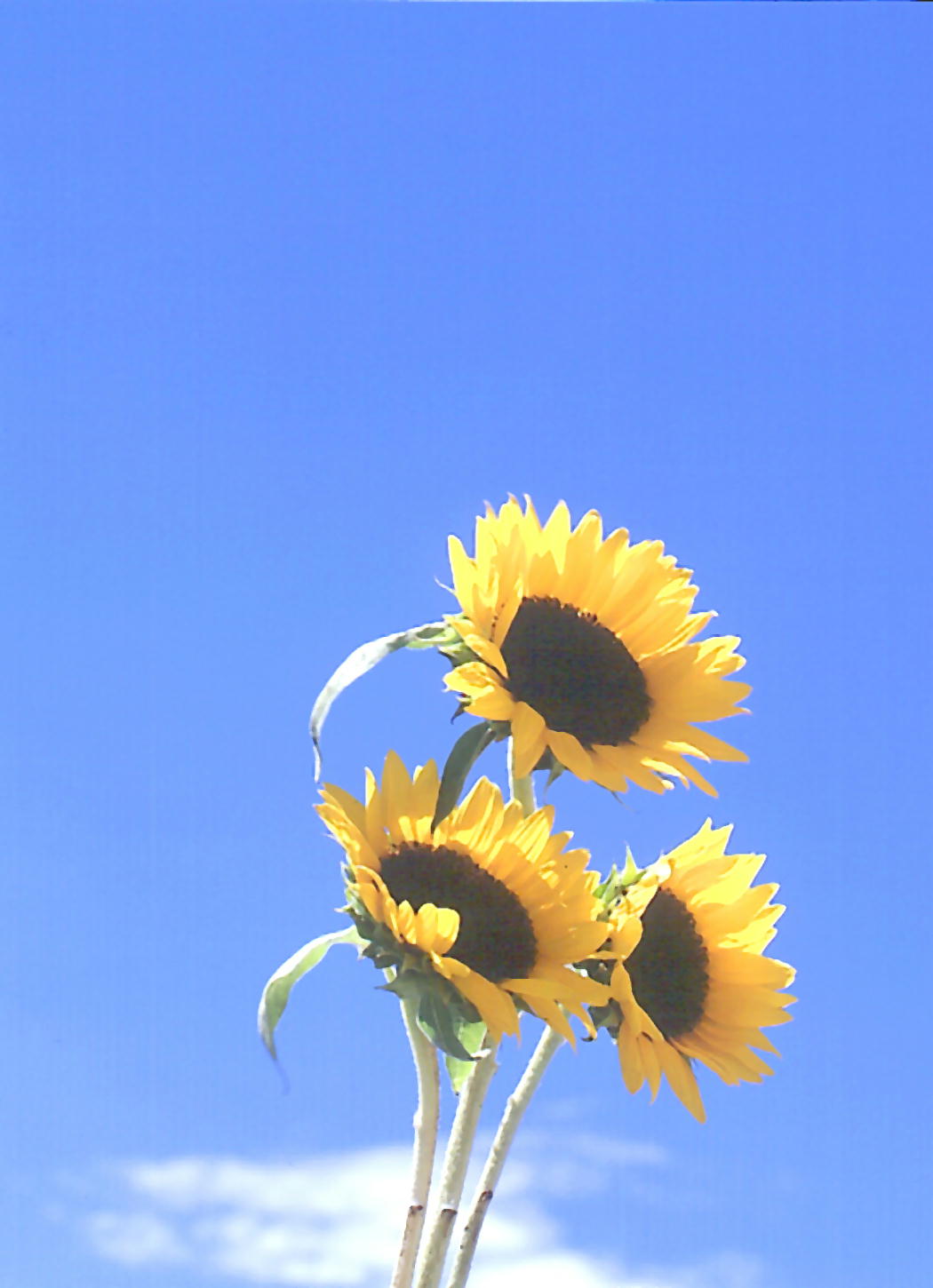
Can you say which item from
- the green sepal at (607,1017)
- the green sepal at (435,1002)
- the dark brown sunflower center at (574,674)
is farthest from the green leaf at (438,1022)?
the dark brown sunflower center at (574,674)

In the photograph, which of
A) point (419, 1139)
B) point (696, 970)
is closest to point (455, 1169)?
point (419, 1139)

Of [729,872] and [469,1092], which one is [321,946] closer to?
[469,1092]

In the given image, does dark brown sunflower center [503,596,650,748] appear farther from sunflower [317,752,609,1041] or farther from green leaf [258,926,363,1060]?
green leaf [258,926,363,1060]

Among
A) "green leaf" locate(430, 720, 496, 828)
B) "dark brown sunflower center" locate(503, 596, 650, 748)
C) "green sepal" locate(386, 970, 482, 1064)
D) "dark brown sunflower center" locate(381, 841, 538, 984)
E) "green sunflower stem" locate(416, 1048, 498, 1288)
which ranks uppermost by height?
"dark brown sunflower center" locate(503, 596, 650, 748)

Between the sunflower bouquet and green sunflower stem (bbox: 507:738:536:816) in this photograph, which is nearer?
the sunflower bouquet

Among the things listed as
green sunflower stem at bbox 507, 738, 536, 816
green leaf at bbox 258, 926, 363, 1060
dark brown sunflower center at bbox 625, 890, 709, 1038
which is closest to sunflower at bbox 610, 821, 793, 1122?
dark brown sunflower center at bbox 625, 890, 709, 1038

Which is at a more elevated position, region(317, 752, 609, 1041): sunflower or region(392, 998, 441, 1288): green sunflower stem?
region(317, 752, 609, 1041): sunflower
